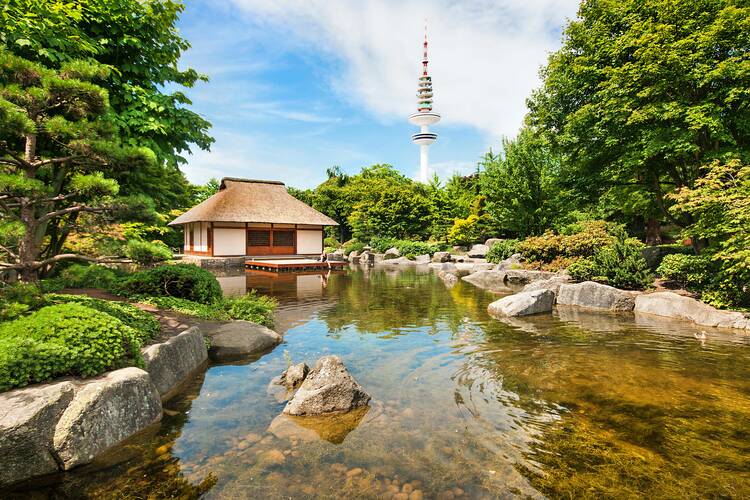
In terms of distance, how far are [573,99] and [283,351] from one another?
17583 millimetres

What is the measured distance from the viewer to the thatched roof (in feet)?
84.4

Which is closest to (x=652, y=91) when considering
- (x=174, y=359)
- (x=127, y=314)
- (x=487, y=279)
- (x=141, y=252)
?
(x=487, y=279)

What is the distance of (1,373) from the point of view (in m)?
3.55

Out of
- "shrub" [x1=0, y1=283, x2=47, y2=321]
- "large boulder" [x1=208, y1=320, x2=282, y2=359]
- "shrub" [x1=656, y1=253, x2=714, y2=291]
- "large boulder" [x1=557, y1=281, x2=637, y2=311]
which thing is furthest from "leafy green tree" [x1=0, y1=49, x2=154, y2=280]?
"shrub" [x1=656, y1=253, x2=714, y2=291]

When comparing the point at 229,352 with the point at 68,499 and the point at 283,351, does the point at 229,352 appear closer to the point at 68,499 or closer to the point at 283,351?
the point at 283,351

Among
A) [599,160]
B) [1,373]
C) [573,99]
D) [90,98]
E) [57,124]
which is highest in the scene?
[573,99]

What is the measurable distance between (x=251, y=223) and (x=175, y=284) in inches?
732

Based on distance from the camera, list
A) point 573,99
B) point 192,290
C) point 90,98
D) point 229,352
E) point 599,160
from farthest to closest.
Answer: point 573,99
point 599,160
point 192,290
point 229,352
point 90,98

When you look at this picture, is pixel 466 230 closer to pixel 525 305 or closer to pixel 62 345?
pixel 525 305

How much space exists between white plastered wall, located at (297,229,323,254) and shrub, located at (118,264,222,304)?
19.7m

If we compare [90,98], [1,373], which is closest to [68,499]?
[1,373]

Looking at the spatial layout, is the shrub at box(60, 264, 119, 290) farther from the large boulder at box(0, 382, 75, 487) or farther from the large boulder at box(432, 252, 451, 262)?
the large boulder at box(432, 252, 451, 262)

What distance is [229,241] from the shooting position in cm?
2622

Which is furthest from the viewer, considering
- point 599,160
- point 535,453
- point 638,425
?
point 599,160
